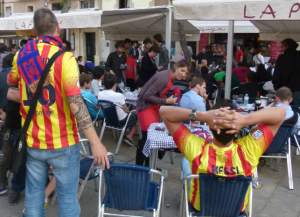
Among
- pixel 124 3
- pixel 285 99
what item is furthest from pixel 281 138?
pixel 124 3

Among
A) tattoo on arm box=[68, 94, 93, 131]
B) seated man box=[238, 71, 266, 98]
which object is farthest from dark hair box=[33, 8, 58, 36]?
seated man box=[238, 71, 266, 98]

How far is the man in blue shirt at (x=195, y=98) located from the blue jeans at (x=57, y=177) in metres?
2.13

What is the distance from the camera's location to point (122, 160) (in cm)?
467

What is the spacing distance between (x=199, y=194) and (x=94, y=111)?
11.9 feet

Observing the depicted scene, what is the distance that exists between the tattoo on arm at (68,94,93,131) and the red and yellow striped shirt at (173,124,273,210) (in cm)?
60

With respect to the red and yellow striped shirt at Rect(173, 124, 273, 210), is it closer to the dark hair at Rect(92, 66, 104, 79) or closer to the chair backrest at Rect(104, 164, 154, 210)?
the chair backrest at Rect(104, 164, 154, 210)

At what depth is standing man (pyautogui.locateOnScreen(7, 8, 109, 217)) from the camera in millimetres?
1950

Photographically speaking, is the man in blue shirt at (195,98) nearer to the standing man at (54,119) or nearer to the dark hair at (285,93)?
the dark hair at (285,93)

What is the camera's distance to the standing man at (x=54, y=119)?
1950 mm

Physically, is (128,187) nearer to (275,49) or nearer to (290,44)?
(290,44)

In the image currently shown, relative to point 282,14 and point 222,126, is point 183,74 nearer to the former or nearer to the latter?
point 282,14

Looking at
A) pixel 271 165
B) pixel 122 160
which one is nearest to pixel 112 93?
pixel 122 160

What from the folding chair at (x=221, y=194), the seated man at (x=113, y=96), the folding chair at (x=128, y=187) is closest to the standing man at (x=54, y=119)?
the folding chair at (x=128, y=187)

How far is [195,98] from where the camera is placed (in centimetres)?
395
